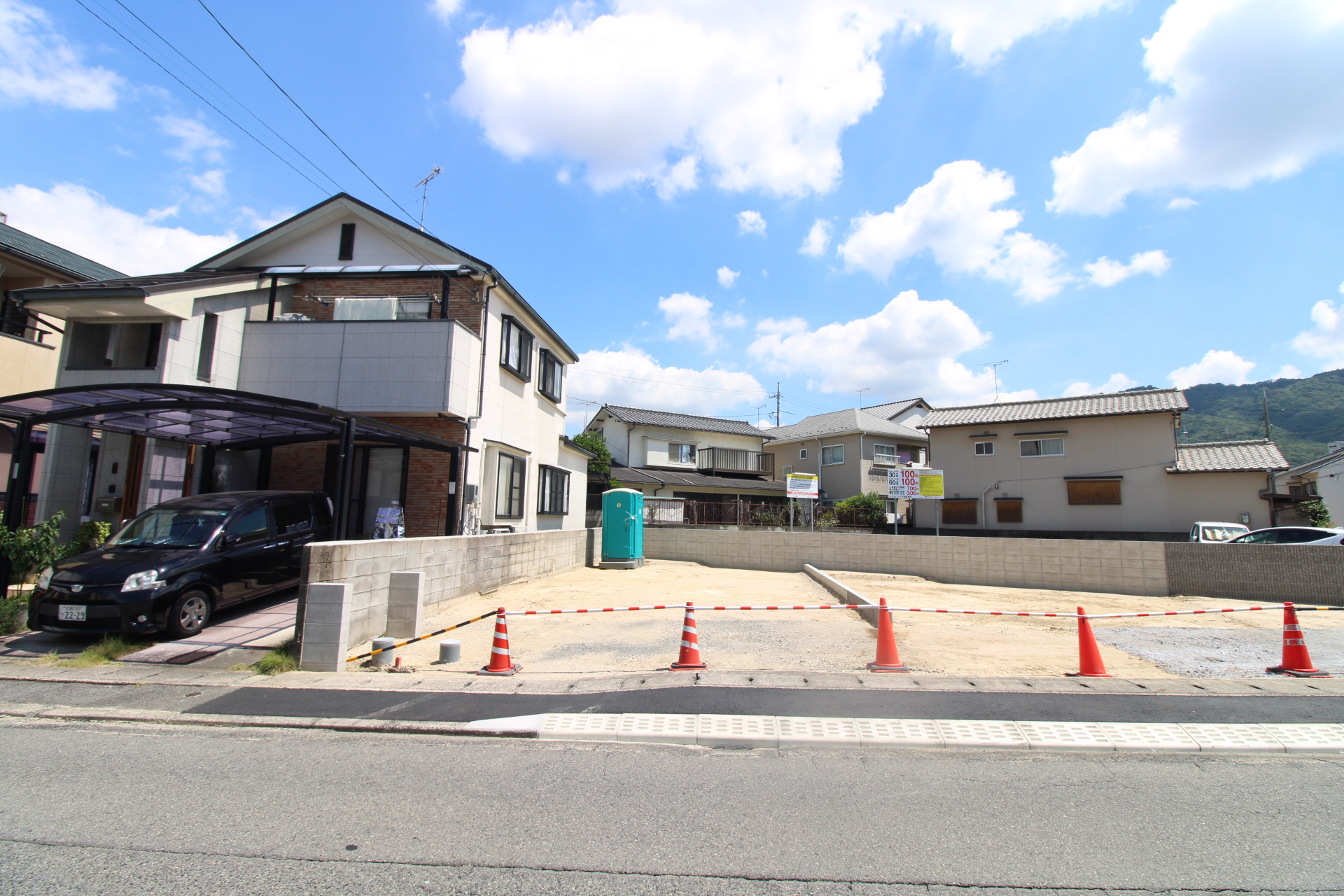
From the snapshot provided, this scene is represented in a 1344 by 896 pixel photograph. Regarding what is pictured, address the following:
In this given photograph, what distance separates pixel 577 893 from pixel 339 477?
22.4 feet

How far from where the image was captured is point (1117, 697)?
19.6ft

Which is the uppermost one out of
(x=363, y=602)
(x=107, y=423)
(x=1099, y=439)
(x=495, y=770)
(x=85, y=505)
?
(x=1099, y=439)

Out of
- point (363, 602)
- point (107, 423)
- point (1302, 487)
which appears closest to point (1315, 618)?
point (363, 602)

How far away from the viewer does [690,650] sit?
6941 millimetres

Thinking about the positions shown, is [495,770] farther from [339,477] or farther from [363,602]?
[339,477]

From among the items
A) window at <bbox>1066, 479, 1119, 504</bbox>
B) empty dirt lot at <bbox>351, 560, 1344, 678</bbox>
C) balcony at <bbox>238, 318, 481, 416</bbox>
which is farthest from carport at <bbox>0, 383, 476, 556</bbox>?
window at <bbox>1066, 479, 1119, 504</bbox>

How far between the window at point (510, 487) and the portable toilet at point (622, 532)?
124 inches

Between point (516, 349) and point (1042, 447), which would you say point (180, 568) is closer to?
point (516, 349)

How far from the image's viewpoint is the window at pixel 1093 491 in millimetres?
25597

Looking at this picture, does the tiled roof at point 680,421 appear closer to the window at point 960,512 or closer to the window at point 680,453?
the window at point 680,453

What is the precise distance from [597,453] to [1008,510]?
18.9 metres

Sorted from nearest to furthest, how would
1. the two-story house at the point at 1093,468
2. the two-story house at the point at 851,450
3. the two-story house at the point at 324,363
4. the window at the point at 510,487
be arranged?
the two-story house at the point at 324,363 < the window at the point at 510,487 < the two-story house at the point at 1093,468 < the two-story house at the point at 851,450

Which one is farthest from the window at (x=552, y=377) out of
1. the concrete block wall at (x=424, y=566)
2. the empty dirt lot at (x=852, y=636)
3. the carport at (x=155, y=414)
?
the carport at (x=155, y=414)

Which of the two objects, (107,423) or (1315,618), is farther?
(1315,618)
